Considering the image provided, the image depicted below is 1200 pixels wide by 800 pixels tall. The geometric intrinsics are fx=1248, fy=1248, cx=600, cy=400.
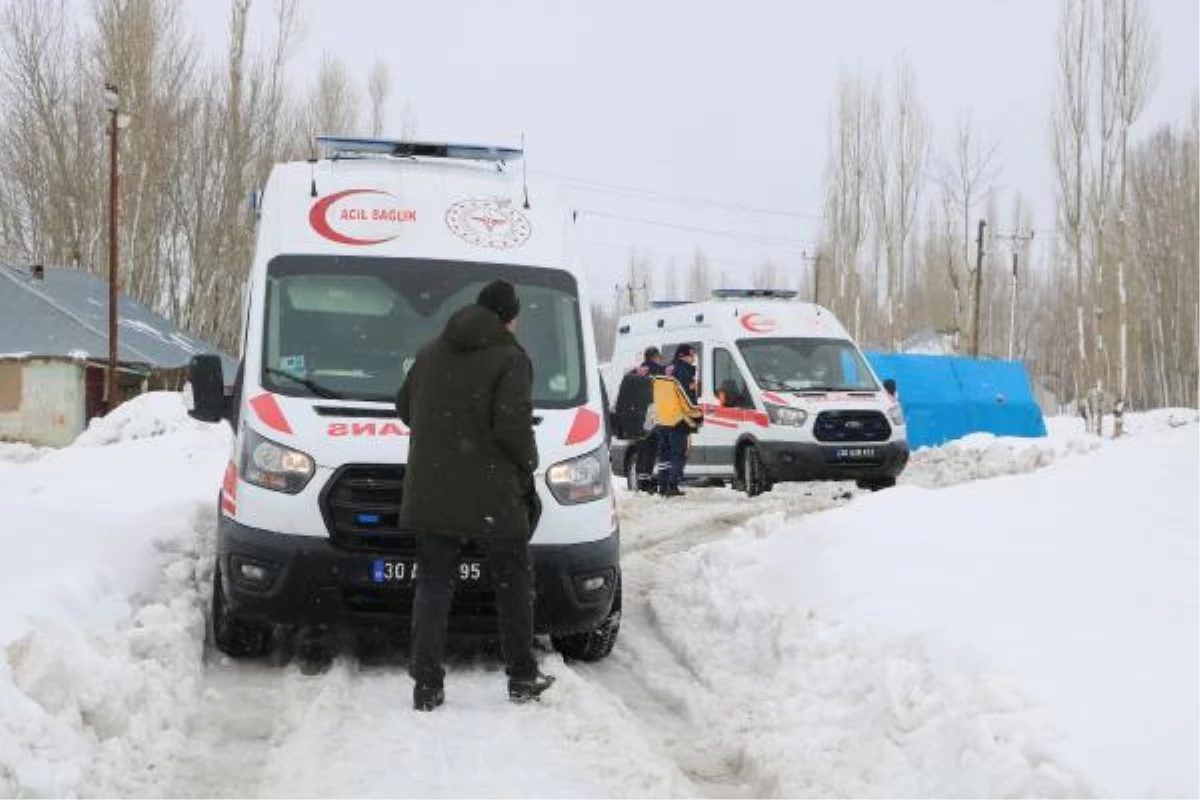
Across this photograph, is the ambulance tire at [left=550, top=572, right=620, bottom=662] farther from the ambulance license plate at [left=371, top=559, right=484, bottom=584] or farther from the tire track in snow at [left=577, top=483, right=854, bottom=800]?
the ambulance license plate at [left=371, top=559, right=484, bottom=584]

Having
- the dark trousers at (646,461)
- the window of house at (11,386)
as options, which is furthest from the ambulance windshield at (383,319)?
the window of house at (11,386)

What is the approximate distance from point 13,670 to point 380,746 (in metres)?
1.38

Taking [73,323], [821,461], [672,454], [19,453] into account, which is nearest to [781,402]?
[821,461]

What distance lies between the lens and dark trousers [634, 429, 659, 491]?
52.6 feet

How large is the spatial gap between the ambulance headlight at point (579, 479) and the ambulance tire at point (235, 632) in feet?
5.32

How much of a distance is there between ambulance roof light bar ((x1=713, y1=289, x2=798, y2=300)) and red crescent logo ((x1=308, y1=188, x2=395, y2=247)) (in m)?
10.7

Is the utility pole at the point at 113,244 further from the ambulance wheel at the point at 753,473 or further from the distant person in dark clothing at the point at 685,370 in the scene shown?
the ambulance wheel at the point at 753,473

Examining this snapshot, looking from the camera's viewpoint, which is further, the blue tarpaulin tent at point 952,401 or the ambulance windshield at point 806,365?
the blue tarpaulin tent at point 952,401

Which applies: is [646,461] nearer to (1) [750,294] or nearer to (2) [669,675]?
(1) [750,294]

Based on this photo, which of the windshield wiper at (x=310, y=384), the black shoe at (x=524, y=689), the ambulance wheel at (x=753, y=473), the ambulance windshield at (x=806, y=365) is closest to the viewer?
the black shoe at (x=524, y=689)

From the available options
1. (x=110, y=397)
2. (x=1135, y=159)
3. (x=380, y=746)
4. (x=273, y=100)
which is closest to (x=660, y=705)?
(x=380, y=746)

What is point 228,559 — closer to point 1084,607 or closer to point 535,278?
point 535,278

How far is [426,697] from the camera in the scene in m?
5.51

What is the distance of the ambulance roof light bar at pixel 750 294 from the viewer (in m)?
17.7
